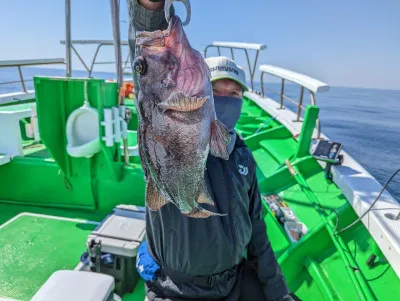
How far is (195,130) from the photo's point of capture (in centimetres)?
101

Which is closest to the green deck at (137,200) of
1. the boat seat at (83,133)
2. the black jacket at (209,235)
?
the boat seat at (83,133)

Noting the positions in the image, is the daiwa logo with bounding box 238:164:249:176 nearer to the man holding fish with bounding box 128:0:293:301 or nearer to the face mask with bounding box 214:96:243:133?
the man holding fish with bounding box 128:0:293:301

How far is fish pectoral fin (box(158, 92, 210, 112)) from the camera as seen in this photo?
3.05ft

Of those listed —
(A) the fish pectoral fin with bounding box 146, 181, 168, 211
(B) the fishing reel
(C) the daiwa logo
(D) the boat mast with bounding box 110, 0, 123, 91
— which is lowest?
(B) the fishing reel

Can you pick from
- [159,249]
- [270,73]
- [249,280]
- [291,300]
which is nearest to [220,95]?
[159,249]

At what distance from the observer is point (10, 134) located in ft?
14.6

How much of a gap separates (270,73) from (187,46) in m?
5.83

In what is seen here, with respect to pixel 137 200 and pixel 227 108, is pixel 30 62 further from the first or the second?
pixel 227 108

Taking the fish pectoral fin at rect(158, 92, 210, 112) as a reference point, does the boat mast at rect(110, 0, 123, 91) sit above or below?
above

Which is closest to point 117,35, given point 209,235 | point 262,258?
point 209,235

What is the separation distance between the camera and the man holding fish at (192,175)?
96 centimetres

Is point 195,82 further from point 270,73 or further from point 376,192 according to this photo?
point 270,73

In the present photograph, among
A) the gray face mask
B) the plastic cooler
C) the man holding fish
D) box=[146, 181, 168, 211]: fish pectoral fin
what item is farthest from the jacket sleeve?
the plastic cooler

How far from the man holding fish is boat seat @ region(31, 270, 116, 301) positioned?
0.79 feet
